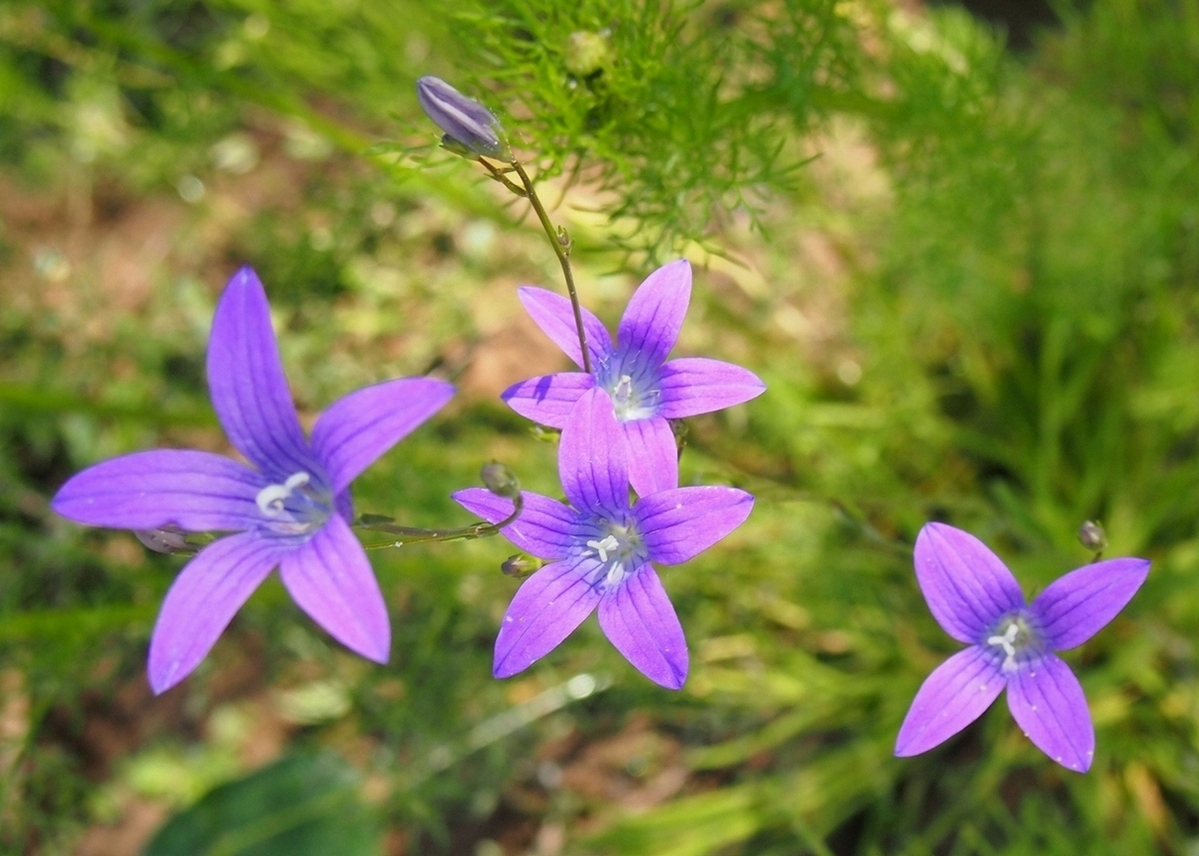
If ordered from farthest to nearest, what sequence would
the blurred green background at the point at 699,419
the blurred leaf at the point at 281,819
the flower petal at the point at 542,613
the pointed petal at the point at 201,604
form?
the blurred leaf at the point at 281,819 → the blurred green background at the point at 699,419 → the flower petal at the point at 542,613 → the pointed petal at the point at 201,604

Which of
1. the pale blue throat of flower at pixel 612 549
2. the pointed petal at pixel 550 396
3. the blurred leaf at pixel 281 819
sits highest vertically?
the pointed petal at pixel 550 396

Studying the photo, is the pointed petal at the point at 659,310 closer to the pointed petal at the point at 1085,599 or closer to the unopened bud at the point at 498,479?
the unopened bud at the point at 498,479

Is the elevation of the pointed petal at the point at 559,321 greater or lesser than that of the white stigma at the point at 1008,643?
greater

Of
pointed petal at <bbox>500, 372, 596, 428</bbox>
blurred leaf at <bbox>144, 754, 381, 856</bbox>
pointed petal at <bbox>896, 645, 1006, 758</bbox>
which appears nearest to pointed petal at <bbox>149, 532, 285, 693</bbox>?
pointed petal at <bbox>500, 372, 596, 428</bbox>

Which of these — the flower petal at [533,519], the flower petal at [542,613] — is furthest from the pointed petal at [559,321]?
the flower petal at [542,613]

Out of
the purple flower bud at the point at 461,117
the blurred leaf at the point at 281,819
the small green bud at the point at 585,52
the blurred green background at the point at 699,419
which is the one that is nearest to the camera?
the purple flower bud at the point at 461,117

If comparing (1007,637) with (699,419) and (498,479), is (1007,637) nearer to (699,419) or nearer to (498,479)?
(498,479)

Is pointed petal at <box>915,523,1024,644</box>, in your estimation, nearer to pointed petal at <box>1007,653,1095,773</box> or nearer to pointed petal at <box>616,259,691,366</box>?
pointed petal at <box>1007,653,1095,773</box>
